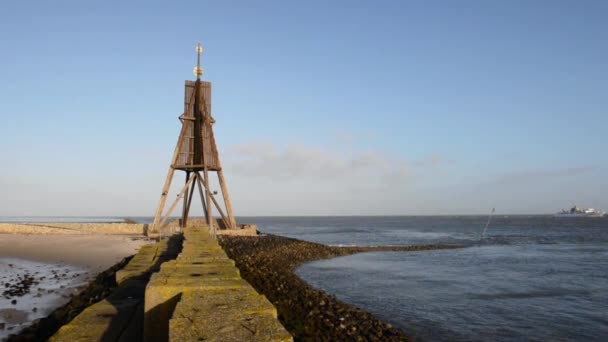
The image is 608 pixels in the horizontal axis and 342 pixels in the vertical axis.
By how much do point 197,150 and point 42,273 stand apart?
56.4 ft

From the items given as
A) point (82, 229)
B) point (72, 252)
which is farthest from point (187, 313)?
point (82, 229)

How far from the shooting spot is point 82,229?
49969 millimetres

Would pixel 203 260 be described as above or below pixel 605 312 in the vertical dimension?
above

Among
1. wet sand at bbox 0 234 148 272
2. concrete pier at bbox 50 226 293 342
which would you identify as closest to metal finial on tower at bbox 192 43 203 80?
wet sand at bbox 0 234 148 272

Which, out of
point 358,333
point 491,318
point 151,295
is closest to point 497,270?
point 491,318

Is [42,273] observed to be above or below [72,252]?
below

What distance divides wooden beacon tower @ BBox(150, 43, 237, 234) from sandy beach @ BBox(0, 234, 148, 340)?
5926 millimetres

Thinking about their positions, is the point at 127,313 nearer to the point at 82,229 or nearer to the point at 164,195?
the point at 164,195

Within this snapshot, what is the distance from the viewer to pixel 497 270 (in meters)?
29.3

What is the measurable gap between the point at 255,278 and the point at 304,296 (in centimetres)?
240

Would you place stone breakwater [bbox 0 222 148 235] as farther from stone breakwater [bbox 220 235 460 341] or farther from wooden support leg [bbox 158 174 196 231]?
stone breakwater [bbox 220 235 460 341]

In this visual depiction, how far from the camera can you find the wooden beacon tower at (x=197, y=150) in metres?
35.8

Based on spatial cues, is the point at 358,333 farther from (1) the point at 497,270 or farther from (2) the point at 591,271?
(2) the point at 591,271

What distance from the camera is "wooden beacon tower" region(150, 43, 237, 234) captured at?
35.8m
